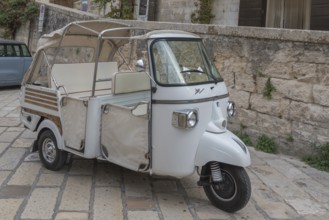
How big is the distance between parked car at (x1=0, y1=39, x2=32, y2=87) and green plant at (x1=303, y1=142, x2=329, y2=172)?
885 centimetres

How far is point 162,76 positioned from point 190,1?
7702 mm

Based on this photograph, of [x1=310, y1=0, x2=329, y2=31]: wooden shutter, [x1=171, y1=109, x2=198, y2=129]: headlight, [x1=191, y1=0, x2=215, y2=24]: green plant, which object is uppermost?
[x1=191, y1=0, x2=215, y2=24]: green plant

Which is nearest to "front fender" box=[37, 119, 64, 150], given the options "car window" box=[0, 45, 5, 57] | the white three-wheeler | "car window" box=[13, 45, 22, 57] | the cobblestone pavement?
the white three-wheeler

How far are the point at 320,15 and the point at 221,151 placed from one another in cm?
545

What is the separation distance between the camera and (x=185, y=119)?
387 centimetres

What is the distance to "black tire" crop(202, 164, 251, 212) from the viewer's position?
3920 millimetres

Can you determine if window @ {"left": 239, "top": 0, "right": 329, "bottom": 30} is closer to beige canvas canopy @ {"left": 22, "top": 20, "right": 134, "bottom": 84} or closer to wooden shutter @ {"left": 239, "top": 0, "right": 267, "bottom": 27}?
wooden shutter @ {"left": 239, "top": 0, "right": 267, "bottom": 27}

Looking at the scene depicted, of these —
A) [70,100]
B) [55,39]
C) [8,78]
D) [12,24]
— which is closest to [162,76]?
[70,100]

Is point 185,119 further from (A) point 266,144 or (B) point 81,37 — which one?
(A) point 266,144

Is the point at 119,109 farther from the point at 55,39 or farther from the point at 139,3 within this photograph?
the point at 139,3

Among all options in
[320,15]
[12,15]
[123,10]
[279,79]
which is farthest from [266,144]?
[12,15]

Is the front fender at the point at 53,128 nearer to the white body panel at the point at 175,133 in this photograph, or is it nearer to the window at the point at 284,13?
the white body panel at the point at 175,133

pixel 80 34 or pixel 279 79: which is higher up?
pixel 80 34

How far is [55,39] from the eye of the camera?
5.11 metres
